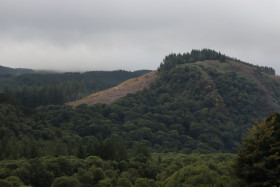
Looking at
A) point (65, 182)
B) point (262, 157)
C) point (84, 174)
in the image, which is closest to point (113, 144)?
point (84, 174)

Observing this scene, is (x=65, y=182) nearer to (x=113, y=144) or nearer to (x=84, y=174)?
(x=84, y=174)

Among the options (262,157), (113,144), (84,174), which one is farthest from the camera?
(113,144)

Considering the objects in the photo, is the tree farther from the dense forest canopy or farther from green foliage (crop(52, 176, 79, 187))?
green foliage (crop(52, 176, 79, 187))

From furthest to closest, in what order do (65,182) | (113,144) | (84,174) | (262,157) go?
(113,144) → (84,174) → (65,182) → (262,157)

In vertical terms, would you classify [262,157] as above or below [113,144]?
above

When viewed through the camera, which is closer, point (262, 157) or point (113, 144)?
point (262, 157)

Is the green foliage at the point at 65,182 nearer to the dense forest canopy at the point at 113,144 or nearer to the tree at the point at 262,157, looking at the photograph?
the dense forest canopy at the point at 113,144

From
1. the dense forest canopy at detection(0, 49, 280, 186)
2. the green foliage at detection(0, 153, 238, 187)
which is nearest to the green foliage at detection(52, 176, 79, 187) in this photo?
the green foliage at detection(0, 153, 238, 187)

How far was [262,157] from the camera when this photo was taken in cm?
3441

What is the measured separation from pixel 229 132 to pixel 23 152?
Answer: 130321 millimetres

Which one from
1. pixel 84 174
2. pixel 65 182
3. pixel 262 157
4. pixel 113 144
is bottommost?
pixel 113 144

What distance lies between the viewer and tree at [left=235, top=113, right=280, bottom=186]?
109 ft

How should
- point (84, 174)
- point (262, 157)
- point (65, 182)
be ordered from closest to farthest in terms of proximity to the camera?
point (262, 157) → point (65, 182) → point (84, 174)

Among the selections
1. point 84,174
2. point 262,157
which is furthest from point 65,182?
point 262,157
